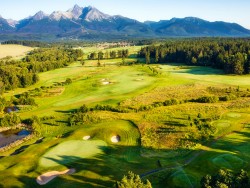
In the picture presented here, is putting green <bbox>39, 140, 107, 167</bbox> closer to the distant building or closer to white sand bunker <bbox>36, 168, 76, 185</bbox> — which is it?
white sand bunker <bbox>36, 168, 76, 185</bbox>

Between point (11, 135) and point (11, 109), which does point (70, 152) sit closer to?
point (11, 135)

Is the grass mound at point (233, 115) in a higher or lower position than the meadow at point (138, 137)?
higher

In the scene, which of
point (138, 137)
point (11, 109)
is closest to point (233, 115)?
point (138, 137)

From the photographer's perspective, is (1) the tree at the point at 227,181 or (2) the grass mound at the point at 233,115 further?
(2) the grass mound at the point at 233,115

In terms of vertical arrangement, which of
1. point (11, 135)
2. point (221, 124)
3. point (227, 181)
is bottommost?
point (11, 135)

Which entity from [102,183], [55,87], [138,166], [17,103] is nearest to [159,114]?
[138,166]

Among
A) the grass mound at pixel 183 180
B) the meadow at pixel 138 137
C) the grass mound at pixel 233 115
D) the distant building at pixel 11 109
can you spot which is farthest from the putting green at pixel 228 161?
the distant building at pixel 11 109

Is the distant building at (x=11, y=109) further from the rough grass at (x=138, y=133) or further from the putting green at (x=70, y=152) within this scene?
the putting green at (x=70, y=152)
